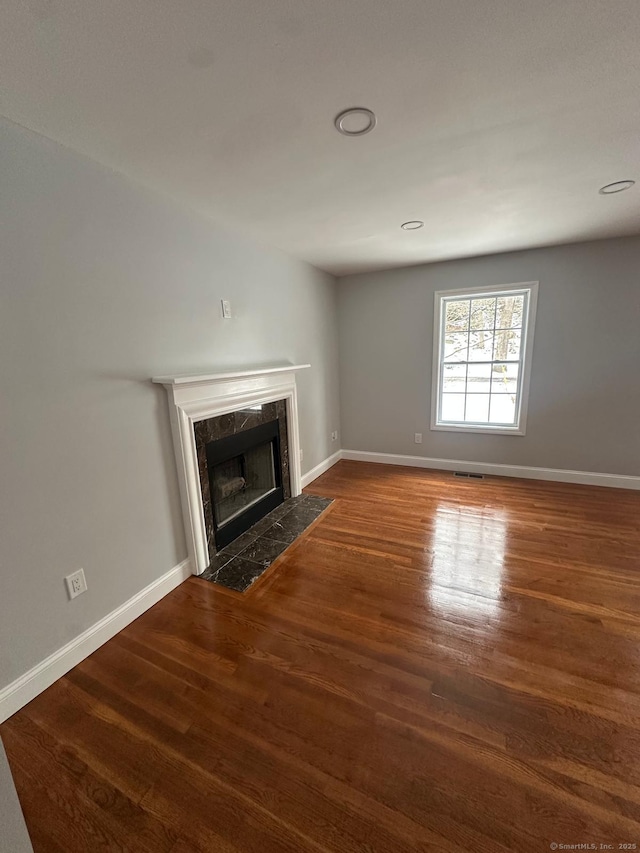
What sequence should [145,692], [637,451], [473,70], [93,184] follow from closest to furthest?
[473,70], [145,692], [93,184], [637,451]

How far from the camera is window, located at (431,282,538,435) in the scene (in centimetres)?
362

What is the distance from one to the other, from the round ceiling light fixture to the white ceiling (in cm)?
3

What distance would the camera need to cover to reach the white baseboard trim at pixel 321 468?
151 inches

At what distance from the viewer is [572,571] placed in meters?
2.22

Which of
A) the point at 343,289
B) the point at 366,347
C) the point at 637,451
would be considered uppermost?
the point at 343,289

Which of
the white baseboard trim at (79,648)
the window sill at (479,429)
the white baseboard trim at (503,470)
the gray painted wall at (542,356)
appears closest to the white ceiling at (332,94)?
the gray painted wall at (542,356)

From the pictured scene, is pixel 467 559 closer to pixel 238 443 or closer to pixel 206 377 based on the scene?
pixel 238 443

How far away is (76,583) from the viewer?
1.68m

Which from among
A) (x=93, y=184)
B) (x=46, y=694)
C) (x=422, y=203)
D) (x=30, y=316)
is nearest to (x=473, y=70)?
(x=422, y=203)

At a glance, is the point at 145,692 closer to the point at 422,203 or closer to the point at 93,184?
the point at 93,184

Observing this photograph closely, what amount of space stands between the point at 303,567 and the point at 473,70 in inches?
102

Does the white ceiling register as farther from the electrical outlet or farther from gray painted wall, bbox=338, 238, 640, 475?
the electrical outlet

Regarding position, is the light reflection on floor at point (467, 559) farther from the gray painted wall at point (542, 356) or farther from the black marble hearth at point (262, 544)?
the gray painted wall at point (542, 356)

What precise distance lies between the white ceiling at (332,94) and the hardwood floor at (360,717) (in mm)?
2391
